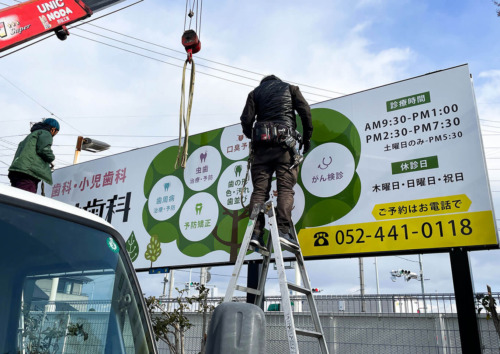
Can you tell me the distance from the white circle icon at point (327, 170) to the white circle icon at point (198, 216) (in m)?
1.63

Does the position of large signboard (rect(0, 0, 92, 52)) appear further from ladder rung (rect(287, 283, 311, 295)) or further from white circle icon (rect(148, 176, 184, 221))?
ladder rung (rect(287, 283, 311, 295))

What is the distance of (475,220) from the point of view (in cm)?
487

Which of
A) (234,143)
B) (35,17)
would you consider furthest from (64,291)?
(35,17)

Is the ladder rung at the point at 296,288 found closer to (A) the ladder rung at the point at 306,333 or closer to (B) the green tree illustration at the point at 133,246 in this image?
(A) the ladder rung at the point at 306,333

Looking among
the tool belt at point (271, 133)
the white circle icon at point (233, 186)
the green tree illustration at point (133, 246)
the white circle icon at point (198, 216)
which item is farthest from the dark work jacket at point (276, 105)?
the green tree illustration at point (133, 246)

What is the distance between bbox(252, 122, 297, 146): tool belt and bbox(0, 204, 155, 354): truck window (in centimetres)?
282

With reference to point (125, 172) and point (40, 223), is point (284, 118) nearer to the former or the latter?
point (40, 223)

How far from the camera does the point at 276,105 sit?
197 inches

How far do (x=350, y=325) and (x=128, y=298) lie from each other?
4572mm

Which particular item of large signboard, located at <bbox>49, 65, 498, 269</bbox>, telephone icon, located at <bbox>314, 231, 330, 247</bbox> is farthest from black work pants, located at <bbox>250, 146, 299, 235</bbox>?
telephone icon, located at <bbox>314, 231, 330, 247</bbox>

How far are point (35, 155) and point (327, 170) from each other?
392cm

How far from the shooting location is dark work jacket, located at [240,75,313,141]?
16.4ft

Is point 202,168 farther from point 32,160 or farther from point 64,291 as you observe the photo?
point 64,291

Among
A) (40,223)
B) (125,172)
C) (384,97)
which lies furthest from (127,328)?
(125,172)
